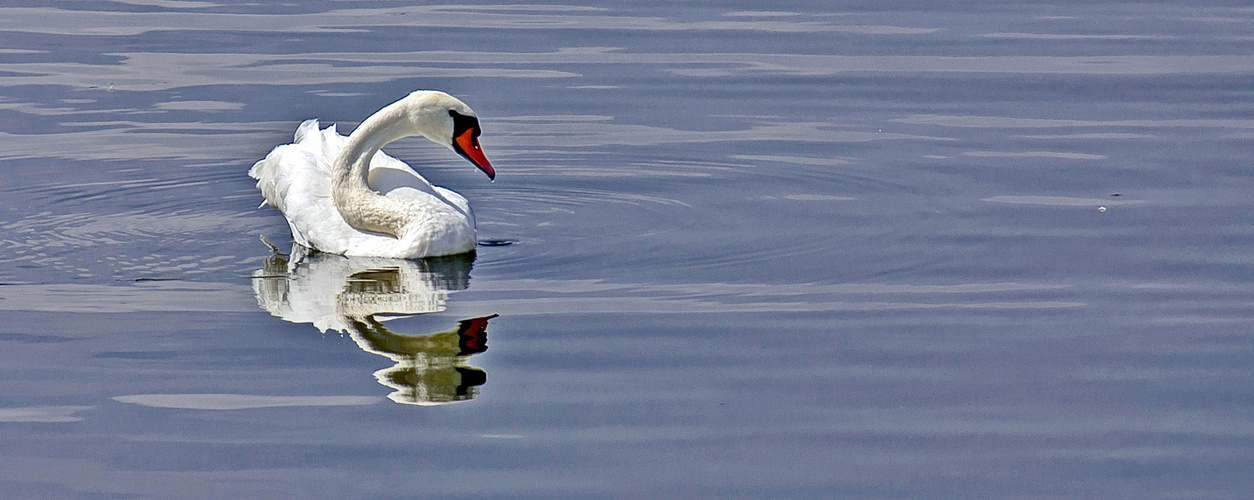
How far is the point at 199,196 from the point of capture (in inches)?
445

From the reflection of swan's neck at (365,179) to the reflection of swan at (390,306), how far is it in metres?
0.29

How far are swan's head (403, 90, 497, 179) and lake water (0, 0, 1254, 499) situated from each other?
511mm

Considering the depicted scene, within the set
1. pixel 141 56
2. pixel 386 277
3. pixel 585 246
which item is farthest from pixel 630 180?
pixel 141 56

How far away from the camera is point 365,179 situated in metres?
10.3

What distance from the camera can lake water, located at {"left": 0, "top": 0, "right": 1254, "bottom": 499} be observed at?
646 cm

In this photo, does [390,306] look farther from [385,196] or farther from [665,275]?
[385,196]

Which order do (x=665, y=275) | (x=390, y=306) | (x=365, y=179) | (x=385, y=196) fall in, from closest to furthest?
(x=390, y=306), (x=665, y=275), (x=385, y=196), (x=365, y=179)

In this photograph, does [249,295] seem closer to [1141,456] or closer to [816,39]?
[1141,456]

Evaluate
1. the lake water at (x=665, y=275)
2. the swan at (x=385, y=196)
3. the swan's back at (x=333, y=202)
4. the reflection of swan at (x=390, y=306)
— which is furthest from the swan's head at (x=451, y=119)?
the reflection of swan at (x=390, y=306)

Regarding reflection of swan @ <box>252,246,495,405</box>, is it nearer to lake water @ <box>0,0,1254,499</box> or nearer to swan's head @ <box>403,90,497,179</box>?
lake water @ <box>0,0,1254,499</box>

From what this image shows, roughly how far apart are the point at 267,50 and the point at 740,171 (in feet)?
19.9

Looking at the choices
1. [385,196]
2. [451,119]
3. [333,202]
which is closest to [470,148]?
[451,119]

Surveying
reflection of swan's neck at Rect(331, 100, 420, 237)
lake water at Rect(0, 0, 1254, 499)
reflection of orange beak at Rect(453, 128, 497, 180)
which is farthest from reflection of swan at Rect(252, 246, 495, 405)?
reflection of orange beak at Rect(453, 128, 497, 180)

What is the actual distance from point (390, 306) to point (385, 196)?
166cm
